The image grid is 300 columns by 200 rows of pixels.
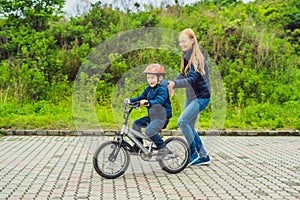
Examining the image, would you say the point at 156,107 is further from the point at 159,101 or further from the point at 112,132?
the point at 112,132

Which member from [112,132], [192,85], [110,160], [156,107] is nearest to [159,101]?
[156,107]

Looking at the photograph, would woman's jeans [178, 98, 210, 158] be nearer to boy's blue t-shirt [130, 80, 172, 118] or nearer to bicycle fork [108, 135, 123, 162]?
boy's blue t-shirt [130, 80, 172, 118]


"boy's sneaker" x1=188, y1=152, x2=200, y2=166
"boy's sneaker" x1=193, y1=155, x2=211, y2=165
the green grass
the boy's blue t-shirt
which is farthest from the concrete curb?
the boy's blue t-shirt

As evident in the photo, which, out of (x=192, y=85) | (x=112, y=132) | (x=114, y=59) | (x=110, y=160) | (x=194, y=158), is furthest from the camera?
(x=114, y=59)

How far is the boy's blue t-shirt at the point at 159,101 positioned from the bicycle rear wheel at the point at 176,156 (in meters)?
0.45

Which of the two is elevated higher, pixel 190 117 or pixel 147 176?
pixel 190 117

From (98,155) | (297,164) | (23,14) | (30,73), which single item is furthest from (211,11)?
(98,155)

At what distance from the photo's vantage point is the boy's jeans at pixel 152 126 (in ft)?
21.4

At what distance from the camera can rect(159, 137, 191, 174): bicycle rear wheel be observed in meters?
6.74

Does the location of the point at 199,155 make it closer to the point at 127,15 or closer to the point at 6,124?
the point at 6,124

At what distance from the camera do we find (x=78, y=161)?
7762 mm

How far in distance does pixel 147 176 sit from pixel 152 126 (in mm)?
662

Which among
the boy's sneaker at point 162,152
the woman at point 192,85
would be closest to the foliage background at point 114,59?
the woman at point 192,85

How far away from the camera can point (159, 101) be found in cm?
641
